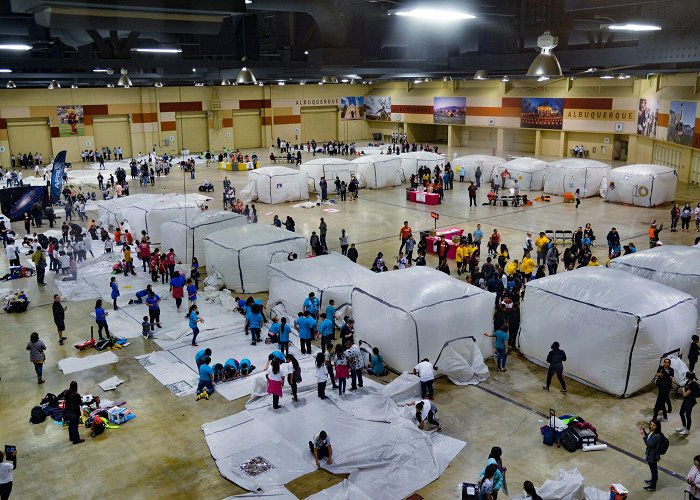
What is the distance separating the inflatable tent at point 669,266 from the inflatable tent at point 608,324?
69.7 inches

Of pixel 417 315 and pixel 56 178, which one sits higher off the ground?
pixel 56 178

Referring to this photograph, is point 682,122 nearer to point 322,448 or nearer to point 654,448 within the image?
point 654,448

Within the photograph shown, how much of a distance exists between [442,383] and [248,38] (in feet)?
35.2

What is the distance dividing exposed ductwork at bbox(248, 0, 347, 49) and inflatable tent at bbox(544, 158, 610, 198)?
25155 millimetres

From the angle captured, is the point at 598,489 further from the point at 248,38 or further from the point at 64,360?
the point at 248,38

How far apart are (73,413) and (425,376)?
21.3 feet

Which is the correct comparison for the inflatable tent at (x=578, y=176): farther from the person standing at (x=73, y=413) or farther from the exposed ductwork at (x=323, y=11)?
the person standing at (x=73, y=413)

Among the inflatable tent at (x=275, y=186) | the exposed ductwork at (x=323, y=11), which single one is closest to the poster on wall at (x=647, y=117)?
the inflatable tent at (x=275, y=186)

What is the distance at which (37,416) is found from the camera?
40.0 feet

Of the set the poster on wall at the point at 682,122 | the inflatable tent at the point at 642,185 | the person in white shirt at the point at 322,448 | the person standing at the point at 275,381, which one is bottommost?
the person in white shirt at the point at 322,448

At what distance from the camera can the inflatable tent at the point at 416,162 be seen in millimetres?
39094

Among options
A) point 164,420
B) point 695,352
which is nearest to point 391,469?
point 164,420

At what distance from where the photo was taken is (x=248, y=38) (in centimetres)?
1747

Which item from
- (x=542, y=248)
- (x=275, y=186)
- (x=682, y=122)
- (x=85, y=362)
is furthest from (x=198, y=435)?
(x=682, y=122)
